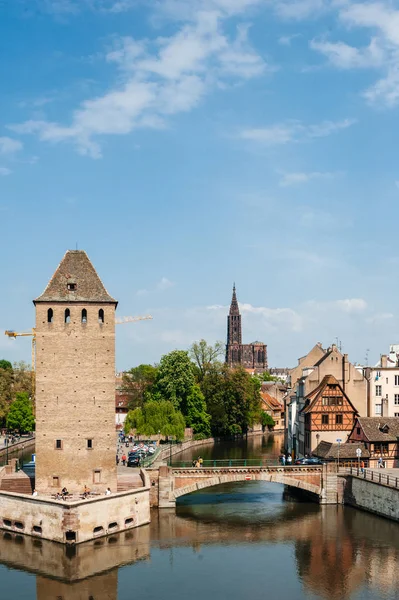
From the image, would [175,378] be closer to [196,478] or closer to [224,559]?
[196,478]

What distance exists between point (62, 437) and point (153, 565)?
13.6 metres

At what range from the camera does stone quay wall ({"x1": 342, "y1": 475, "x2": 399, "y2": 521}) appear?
52125 mm

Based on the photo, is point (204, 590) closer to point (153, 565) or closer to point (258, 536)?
point (153, 565)

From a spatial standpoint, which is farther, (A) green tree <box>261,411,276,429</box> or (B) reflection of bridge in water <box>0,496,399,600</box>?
(A) green tree <box>261,411,276,429</box>

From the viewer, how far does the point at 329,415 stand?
73562 millimetres

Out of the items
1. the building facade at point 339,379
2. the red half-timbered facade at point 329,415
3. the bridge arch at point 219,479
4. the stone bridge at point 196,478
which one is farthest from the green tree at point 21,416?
the bridge arch at point 219,479

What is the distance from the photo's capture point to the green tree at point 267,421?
133500 mm

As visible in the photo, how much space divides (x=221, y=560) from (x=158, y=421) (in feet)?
164

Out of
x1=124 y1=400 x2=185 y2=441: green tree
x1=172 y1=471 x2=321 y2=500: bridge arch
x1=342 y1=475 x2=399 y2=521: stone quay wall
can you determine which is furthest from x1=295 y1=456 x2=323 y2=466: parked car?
x1=124 y1=400 x2=185 y2=441: green tree

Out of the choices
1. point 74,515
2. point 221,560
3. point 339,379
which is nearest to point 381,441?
point 339,379

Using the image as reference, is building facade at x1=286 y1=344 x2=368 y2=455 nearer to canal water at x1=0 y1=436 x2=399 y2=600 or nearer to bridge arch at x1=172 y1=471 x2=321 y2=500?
bridge arch at x1=172 y1=471 x2=321 y2=500

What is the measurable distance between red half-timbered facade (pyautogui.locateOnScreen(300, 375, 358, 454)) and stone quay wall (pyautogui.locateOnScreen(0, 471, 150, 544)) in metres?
25.2

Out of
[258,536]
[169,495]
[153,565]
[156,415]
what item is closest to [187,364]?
[156,415]

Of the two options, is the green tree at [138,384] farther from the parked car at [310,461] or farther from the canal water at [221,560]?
the canal water at [221,560]
